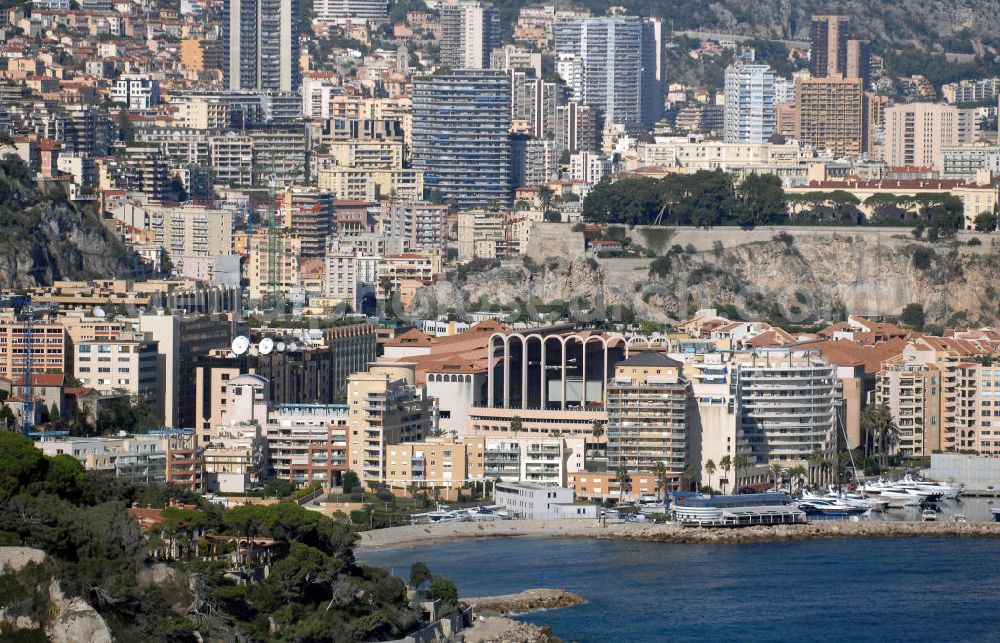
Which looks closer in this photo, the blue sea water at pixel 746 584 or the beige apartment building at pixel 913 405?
the blue sea water at pixel 746 584

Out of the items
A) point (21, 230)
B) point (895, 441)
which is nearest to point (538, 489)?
point (895, 441)

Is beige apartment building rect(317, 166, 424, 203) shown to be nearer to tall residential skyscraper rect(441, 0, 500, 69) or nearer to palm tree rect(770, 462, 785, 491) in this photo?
tall residential skyscraper rect(441, 0, 500, 69)

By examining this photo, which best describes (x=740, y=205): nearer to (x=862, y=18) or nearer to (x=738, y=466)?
(x=738, y=466)

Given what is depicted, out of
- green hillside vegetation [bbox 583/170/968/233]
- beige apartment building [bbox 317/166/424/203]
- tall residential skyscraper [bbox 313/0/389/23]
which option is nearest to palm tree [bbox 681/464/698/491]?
green hillside vegetation [bbox 583/170/968/233]

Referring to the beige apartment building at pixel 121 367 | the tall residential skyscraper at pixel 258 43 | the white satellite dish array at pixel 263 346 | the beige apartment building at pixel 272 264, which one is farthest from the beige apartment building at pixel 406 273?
the tall residential skyscraper at pixel 258 43

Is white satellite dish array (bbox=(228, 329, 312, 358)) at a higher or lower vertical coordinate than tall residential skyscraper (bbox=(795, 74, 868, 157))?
lower

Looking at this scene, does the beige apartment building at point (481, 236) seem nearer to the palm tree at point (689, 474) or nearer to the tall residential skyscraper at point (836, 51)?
the palm tree at point (689, 474)

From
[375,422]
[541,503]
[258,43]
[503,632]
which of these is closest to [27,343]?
[375,422]
